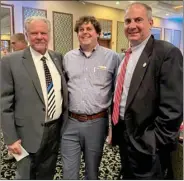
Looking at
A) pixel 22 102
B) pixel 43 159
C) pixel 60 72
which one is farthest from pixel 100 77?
pixel 43 159

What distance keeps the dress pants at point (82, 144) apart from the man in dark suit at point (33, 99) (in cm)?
14

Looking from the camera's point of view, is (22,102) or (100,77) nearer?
(22,102)

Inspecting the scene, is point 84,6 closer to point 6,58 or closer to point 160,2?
point 160,2

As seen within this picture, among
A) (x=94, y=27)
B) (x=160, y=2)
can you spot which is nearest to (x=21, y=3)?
(x=160, y=2)

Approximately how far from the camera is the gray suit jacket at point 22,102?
170 centimetres

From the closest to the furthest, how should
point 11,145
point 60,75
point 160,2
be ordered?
point 11,145 → point 60,75 → point 160,2

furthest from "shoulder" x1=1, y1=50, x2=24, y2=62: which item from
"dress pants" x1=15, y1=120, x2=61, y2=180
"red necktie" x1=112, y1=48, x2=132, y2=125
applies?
"red necktie" x1=112, y1=48, x2=132, y2=125

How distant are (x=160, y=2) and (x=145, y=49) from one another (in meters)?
7.89

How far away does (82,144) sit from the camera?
6.59 ft

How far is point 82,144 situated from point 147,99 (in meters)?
0.81

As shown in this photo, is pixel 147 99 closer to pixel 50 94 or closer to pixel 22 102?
pixel 50 94

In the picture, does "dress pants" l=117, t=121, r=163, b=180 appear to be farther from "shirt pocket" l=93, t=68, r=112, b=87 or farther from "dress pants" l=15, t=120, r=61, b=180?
"dress pants" l=15, t=120, r=61, b=180

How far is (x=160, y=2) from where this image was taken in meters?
8.48

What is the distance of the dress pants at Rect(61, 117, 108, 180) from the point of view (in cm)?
195
